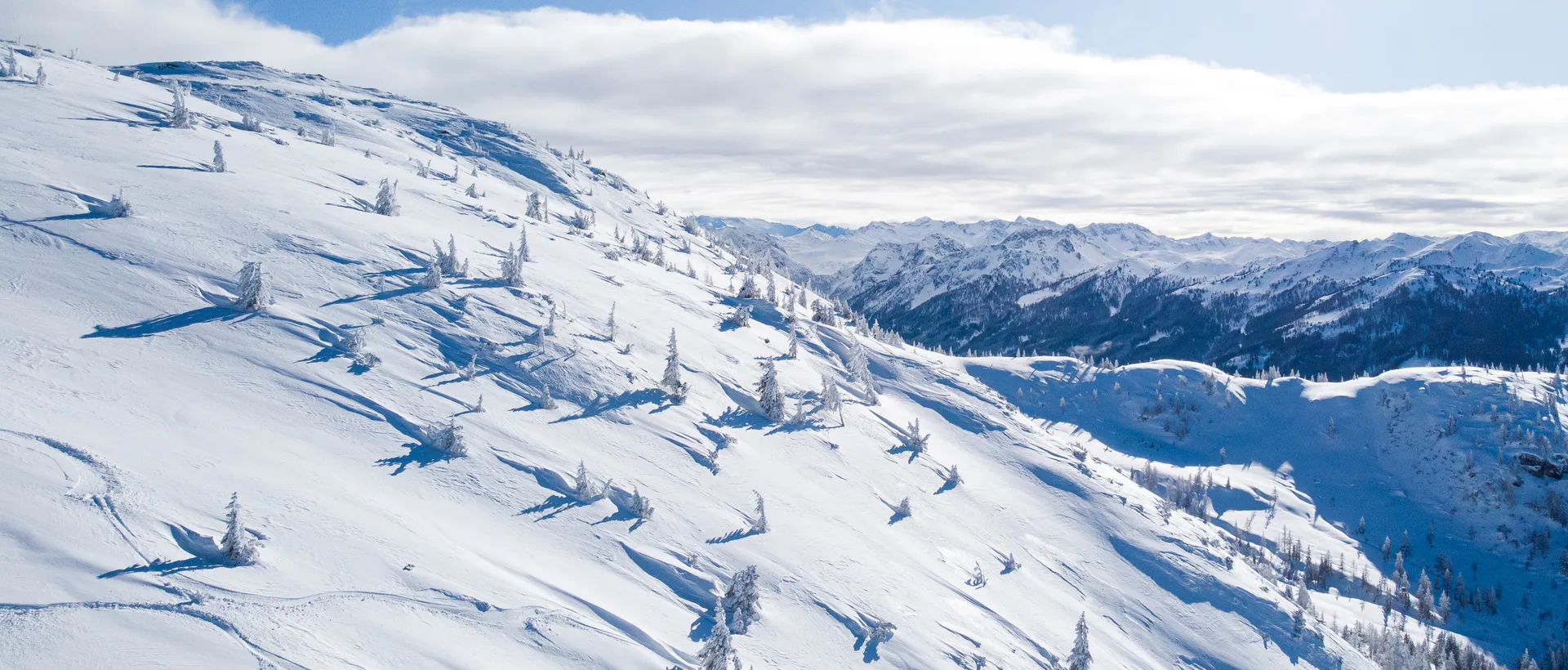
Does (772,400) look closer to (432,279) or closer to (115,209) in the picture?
(432,279)

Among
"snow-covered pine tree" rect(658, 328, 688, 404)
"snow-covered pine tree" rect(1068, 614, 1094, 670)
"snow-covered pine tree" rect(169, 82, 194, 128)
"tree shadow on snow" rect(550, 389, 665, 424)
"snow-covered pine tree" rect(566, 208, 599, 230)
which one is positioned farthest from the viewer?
"snow-covered pine tree" rect(566, 208, 599, 230)

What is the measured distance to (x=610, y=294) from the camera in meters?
40.3

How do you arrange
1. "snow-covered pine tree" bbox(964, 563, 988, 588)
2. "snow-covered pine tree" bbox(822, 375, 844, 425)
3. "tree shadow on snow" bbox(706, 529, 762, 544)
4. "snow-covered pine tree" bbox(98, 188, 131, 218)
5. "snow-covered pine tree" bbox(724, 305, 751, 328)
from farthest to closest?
"snow-covered pine tree" bbox(724, 305, 751, 328), "snow-covered pine tree" bbox(822, 375, 844, 425), "snow-covered pine tree" bbox(964, 563, 988, 588), "snow-covered pine tree" bbox(98, 188, 131, 218), "tree shadow on snow" bbox(706, 529, 762, 544)

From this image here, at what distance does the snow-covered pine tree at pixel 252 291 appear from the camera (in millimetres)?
22828

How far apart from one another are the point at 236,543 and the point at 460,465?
24.1ft

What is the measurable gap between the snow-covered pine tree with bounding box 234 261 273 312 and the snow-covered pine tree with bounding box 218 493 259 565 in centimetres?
1233

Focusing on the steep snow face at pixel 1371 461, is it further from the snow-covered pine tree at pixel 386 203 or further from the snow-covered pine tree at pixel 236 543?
the snow-covered pine tree at pixel 236 543

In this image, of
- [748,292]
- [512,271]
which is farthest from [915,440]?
[512,271]

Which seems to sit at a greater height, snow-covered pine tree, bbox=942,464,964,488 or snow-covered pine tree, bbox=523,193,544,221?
snow-covered pine tree, bbox=523,193,544,221

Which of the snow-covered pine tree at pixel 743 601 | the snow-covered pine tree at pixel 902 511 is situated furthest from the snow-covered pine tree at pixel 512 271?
the snow-covered pine tree at pixel 743 601

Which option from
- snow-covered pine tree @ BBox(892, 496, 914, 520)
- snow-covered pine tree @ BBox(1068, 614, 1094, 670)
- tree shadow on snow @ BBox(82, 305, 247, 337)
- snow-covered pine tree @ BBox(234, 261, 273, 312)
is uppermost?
snow-covered pine tree @ BBox(234, 261, 273, 312)

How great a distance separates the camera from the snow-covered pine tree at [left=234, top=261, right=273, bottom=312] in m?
22.8

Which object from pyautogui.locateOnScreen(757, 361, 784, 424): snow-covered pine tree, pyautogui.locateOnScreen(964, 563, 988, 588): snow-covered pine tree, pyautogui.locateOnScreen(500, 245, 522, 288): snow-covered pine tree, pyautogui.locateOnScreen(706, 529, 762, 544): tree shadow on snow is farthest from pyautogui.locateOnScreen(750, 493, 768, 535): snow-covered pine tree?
pyautogui.locateOnScreen(500, 245, 522, 288): snow-covered pine tree

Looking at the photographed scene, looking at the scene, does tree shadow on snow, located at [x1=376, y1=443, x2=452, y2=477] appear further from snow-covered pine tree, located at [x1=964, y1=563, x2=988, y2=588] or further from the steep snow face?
the steep snow face
